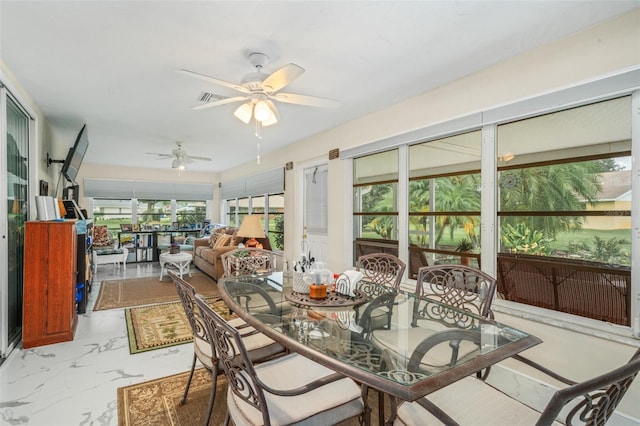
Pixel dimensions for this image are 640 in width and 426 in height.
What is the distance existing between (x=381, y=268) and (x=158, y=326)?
246 centimetres

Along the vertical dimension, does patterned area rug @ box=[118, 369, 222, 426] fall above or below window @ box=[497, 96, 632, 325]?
below

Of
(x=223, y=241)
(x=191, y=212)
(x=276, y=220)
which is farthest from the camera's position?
(x=191, y=212)

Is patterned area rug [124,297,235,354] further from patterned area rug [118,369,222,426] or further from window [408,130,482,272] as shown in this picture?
window [408,130,482,272]

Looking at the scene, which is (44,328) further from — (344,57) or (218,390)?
(344,57)

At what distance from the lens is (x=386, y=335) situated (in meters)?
1.52

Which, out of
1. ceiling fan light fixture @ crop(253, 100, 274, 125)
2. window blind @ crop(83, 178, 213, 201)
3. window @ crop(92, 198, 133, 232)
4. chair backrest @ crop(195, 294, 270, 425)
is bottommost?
chair backrest @ crop(195, 294, 270, 425)

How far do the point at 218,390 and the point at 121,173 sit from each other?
7.31 m

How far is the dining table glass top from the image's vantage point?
1142mm

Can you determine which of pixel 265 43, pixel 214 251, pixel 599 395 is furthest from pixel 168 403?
pixel 214 251

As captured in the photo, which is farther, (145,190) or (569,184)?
(145,190)

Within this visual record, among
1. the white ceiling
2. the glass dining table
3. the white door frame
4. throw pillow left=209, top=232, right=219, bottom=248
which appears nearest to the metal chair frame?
the glass dining table

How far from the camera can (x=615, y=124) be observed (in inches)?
75.9

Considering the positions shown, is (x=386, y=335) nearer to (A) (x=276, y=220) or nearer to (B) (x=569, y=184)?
(B) (x=569, y=184)

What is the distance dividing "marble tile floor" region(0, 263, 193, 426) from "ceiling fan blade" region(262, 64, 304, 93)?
2.26 meters
